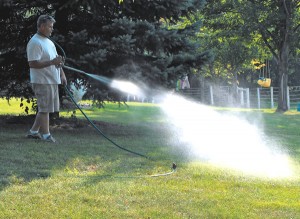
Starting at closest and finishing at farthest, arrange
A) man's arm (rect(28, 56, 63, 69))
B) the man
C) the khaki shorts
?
man's arm (rect(28, 56, 63, 69)) < the man < the khaki shorts

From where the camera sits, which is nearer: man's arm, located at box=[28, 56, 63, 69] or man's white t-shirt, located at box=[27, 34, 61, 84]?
man's arm, located at box=[28, 56, 63, 69]

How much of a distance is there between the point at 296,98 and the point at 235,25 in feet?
34.2

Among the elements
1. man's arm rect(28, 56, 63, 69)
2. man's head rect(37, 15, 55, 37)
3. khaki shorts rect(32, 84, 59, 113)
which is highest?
man's head rect(37, 15, 55, 37)

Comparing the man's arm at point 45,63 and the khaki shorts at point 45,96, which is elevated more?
the man's arm at point 45,63

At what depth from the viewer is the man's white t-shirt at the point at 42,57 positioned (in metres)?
6.34

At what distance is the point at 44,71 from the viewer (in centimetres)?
655

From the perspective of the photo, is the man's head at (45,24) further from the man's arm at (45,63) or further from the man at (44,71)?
the man's arm at (45,63)

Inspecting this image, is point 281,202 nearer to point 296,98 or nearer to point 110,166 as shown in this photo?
point 110,166

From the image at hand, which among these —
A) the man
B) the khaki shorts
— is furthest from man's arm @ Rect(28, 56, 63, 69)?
the khaki shorts

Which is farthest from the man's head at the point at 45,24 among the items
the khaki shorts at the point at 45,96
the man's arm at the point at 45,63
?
the khaki shorts at the point at 45,96

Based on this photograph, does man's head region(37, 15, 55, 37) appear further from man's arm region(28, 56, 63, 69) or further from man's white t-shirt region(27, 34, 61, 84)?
man's arm region(28, 56, 63, 69)

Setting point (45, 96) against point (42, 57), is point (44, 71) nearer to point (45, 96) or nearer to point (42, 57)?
point (42, 57)

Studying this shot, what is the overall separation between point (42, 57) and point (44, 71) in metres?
0.21

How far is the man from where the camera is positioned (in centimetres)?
633
